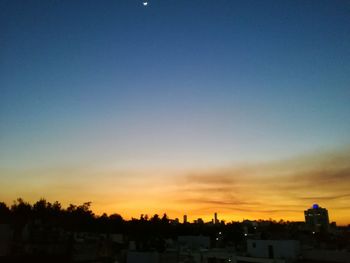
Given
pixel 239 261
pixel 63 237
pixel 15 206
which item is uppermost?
pixel 15 206

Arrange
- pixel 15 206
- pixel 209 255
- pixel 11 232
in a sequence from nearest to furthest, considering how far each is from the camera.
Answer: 1. pixel 11 232
2. pixel 209 255
3. pixel 15 206

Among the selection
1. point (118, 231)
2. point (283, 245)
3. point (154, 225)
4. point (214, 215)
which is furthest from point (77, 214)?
point (214, 215)

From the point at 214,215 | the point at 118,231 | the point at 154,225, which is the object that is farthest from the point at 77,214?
the point at 214,215

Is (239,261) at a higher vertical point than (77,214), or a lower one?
lower

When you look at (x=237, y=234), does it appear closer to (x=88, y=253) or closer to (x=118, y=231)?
(x=118, y=231)

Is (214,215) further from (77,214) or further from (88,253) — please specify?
(88,253)

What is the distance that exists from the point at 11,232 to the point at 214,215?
5393 inches

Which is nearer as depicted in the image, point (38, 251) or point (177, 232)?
point (38, 251)

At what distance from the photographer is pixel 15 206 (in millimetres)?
90312

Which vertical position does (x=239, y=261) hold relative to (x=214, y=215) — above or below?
below

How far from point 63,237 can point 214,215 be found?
131 meters

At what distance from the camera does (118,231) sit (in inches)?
4031

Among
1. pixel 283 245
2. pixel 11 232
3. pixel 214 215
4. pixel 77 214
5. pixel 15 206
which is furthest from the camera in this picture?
pixel 214 215

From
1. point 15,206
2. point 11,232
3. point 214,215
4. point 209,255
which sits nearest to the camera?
point 11,232
